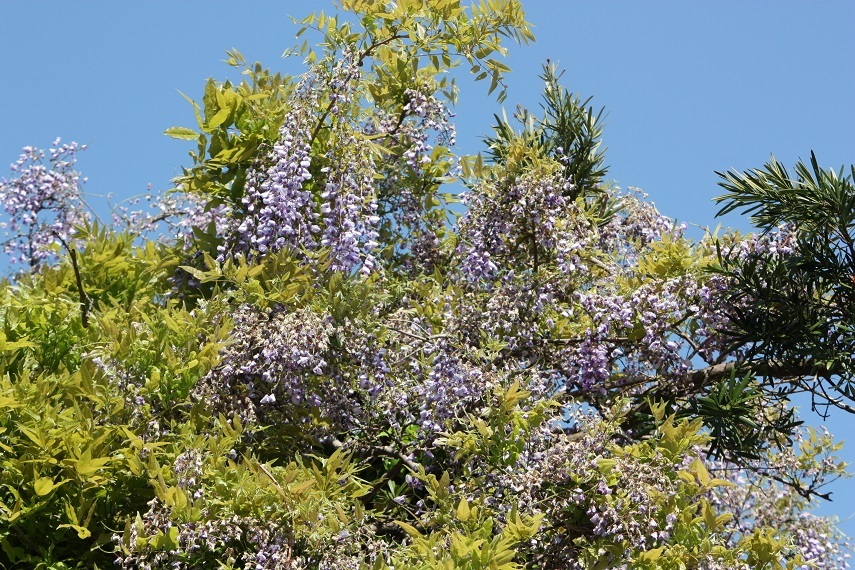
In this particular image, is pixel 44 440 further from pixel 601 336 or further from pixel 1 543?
pixel 601 336

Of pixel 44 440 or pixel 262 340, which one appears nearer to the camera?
pixel 44 440

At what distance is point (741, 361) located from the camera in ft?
20.4

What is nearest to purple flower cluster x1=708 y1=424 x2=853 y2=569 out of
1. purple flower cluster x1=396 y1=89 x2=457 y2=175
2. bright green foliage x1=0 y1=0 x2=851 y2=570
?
bright green foliage x1=0 y1=0 x2=851 y2=570

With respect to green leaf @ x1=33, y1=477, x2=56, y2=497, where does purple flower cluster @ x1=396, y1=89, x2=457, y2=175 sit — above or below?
above

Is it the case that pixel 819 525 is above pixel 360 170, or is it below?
below

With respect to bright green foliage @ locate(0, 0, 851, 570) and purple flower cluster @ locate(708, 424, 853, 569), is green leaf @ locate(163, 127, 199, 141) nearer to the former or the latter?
bright green foliage @ locate(0, 0, 851, 570)

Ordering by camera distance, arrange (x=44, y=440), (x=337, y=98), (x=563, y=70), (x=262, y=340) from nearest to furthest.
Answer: (x=44, y=440) < (x=262, y=340) < (x=337, y=98) < (x=563, y=70)

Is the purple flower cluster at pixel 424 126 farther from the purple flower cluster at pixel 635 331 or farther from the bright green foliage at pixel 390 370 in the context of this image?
the purple flower cluster at pixel 635 331

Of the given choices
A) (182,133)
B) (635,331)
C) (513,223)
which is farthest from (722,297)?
(182,133)

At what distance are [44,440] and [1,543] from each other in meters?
0.60

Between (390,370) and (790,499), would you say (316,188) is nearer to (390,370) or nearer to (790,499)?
(390,370)

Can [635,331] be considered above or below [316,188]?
below

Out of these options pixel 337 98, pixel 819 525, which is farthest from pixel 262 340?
pixel 819 525

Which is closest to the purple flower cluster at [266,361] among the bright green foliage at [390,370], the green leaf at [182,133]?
the bright green foliage at [390,370]
